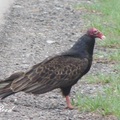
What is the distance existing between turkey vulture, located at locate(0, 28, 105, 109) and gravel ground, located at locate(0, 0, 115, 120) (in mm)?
216

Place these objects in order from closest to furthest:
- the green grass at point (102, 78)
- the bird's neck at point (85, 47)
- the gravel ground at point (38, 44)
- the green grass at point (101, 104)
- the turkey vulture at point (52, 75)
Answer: the green grass at point (101, 104), the gravel ground at point (38, 44), the turkey vulture at point (52, 75), the bird's neck at point (85, 47), the green grass at point (102, 78)

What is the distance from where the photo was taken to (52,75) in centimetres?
826

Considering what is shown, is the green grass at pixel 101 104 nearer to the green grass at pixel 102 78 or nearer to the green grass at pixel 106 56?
the green grass at pixel 106 56

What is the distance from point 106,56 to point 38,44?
4.47ft

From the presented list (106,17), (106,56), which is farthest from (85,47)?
(106,17)

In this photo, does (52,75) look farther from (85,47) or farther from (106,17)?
(106,17)

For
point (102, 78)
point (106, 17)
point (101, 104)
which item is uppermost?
point (101, 104)

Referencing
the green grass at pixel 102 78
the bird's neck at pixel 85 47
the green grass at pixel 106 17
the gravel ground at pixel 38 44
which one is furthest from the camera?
the green grass at pixel 106 17

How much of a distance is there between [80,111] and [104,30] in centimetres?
474

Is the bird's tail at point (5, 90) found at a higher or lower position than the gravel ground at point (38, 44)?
higher

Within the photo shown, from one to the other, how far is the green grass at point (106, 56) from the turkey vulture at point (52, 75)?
30 cm

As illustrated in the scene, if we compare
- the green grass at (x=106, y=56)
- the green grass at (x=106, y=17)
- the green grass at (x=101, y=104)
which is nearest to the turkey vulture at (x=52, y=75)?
the green grass at (x=101, y=104)

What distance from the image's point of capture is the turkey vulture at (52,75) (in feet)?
26.8

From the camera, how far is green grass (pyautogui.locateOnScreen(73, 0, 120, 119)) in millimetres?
8070
